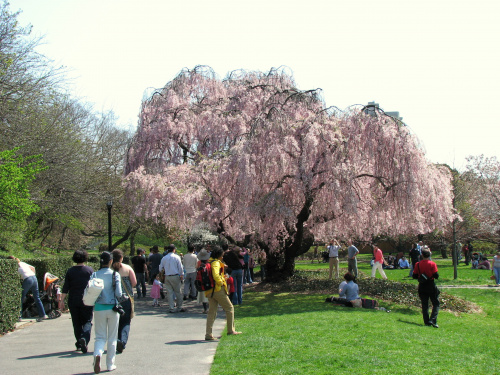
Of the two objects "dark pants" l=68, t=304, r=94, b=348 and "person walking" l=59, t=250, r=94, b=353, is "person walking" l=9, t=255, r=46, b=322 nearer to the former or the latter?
"person walking" l=59, t=250, r=94, b=353

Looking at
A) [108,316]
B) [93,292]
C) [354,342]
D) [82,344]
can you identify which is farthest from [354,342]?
[82,344]

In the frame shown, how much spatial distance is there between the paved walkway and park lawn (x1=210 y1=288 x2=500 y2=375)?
1.49 feet

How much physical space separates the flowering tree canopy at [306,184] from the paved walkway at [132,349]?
16.6 ft

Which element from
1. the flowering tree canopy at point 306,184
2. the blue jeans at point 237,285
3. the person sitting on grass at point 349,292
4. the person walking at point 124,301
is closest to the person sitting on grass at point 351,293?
the person sitting on grass at point 349,292

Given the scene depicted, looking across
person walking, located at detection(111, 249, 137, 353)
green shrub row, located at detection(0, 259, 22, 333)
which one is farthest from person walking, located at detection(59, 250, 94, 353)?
green shrub row, located at detection(0, 259, 22, 333)

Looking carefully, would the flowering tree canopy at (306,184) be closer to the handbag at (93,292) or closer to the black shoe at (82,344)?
the black shoe at (82,344)

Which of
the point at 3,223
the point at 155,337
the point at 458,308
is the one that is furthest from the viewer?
the point at 3,223

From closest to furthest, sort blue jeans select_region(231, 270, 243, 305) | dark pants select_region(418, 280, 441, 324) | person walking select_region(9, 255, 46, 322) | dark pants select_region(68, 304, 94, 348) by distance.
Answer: dark pants select_region(68, 304, 94, 348) < dark pants select_region(418, 280, 441, 324) < person walking select_region(9, 255, 46, 322) < blue jeans select_region(231, 270, 243, 305)

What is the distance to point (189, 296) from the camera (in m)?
15.4

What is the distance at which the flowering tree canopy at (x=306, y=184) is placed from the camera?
14.6 m

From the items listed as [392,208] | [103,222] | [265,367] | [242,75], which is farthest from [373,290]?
[103,222]

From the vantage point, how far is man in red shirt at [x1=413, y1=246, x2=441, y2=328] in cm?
1070

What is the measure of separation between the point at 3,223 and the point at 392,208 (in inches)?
544

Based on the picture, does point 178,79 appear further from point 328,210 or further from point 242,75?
point 328,210
